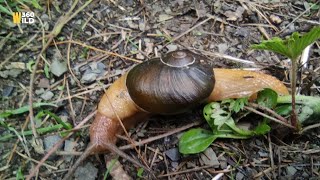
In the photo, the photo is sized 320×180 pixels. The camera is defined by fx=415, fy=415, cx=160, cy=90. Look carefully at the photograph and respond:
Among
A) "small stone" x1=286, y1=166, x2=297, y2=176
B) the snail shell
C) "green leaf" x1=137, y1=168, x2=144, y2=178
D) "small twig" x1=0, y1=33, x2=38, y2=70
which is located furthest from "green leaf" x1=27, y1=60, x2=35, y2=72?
"small stone" x1=286, y1=166, x2=297, y2=176

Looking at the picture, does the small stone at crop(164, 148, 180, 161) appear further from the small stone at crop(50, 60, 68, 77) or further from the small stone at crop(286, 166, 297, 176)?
the small stone at crop(50, 60, 68, 77)

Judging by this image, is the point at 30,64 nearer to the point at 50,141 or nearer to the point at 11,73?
the point at 11,73

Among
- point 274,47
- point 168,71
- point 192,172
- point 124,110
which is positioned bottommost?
point 192,172

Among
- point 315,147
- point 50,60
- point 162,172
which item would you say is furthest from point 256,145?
point 50,60

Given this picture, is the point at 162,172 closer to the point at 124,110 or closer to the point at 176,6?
the point at 124,110

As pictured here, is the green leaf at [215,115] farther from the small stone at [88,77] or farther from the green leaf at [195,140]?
the small stone at [88,77]

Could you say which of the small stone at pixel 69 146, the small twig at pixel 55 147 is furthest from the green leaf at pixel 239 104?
the small stone at pixel 69 146
